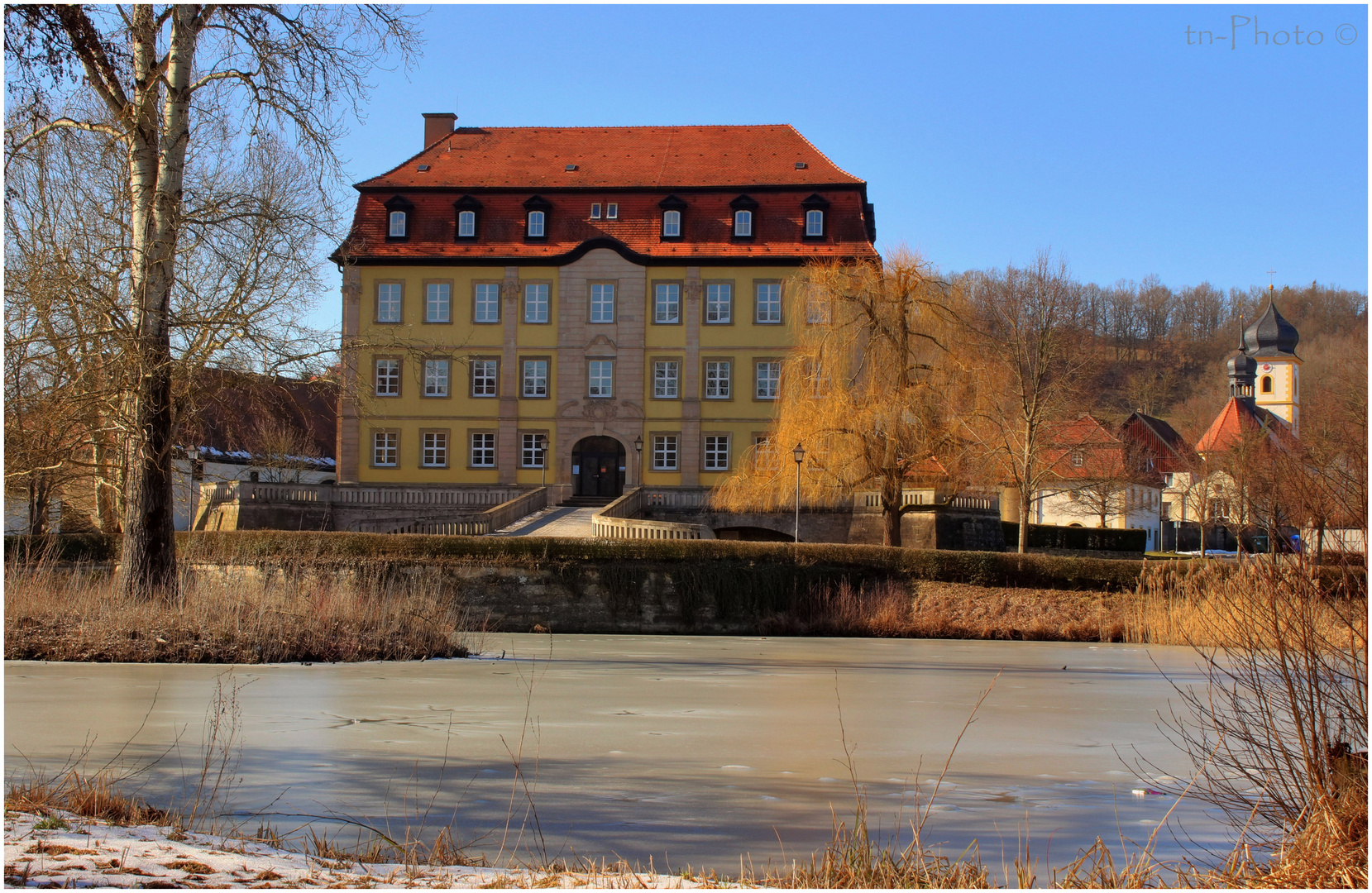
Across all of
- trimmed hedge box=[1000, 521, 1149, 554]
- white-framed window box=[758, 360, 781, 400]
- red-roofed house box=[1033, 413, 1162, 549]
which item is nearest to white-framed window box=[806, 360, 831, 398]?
red-roofed house box=[1033, 413, 1162, 549]

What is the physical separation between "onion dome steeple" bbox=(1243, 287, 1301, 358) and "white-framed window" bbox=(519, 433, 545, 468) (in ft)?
190

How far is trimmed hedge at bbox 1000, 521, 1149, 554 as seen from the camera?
4069 cm

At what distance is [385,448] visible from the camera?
145 feet

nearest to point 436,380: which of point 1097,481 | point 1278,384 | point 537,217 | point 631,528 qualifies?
point 537,217

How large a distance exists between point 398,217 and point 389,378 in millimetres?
5984

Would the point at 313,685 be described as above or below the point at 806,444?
below

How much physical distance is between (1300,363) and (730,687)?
80.6 m

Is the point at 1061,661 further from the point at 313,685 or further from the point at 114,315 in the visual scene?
the point at 114,315

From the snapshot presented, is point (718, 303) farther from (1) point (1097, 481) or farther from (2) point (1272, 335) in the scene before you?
(2) point (1272, 335)

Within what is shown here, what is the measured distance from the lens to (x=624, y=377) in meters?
43.8

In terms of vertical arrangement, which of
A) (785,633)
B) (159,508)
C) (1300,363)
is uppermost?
(1300,363)

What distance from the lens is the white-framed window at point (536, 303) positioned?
145 feet

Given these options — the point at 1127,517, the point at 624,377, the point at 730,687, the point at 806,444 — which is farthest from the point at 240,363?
the point at 1127,517

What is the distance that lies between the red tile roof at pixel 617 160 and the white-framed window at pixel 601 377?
22.0 feet
